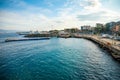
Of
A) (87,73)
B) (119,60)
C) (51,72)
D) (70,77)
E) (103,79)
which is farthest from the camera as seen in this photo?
(119,60)

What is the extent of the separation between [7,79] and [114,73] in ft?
70.2

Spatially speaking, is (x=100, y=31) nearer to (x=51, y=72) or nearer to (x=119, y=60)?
(x=119, y=60)

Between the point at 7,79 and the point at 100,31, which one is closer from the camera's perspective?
the point at 7,79

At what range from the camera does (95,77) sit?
798 inches

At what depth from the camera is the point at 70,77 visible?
820 inches

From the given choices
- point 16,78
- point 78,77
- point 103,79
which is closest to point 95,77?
point 103,79

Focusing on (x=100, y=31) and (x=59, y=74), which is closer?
(x=59, y=74)

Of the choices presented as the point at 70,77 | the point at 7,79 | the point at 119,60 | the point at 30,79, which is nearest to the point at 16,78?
the point at 7,79

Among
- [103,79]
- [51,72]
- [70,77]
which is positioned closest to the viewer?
[103,79]

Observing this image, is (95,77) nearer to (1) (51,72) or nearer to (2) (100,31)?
(1) (51,72)

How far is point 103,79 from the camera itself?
19.5 m

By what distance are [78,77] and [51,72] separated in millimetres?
6288

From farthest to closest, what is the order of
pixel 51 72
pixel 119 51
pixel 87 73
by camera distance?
pixel 119 51 < pixel 51 72 < pixel 87 73

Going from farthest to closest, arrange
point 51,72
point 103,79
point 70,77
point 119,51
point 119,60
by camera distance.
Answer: point 119,51, point 119,60, point 51,72, point 70,77, point 103,79
